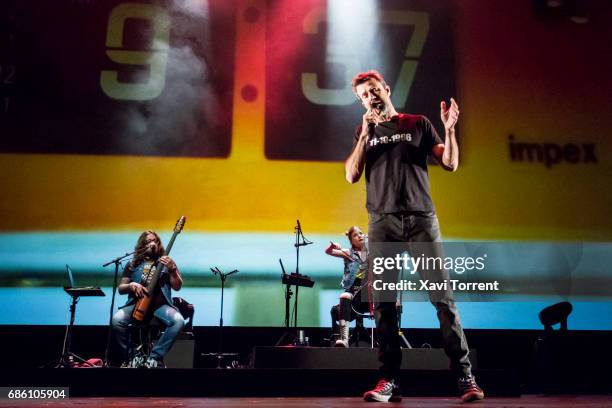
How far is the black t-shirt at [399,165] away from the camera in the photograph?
225 cm

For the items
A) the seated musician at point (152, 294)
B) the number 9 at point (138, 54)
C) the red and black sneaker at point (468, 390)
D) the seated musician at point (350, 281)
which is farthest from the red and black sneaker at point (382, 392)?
the number 9 at point (138, 54)

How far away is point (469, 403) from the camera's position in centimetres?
206

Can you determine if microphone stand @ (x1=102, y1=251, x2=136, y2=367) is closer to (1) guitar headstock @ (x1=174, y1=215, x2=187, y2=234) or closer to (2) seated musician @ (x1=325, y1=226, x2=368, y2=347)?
(1) guitar headstock @ (x1=174, y1=215, x2=187, y2=234)

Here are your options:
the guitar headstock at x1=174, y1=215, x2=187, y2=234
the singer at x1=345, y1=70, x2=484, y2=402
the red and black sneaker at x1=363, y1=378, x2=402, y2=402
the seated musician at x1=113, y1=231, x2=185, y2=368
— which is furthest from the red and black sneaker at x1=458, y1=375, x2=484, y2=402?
the guitar headstock at x1=174, y1=215, x2=187, y2=234

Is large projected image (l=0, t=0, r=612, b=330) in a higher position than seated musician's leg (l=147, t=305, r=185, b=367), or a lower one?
higher

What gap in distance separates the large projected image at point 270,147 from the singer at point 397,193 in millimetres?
2412

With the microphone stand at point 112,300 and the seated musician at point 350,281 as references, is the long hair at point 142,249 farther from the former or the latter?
the seated musician at point 350,281

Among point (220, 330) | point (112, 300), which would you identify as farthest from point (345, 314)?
point (112, 300)

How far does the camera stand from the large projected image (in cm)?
456

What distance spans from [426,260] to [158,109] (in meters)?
3.44

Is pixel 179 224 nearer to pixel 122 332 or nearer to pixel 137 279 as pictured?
pixel 137 279

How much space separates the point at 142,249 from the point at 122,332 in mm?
687

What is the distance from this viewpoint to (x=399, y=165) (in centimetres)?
231

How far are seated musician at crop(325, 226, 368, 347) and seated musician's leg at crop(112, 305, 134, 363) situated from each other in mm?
1758
